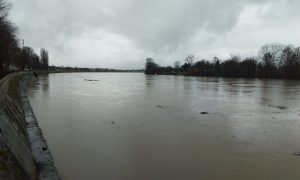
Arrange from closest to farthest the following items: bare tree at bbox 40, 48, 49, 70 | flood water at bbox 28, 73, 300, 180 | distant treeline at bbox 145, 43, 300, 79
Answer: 1. flood water at bbox 28, 73, 300, 180
2. distant treeline at bbox 145, 43, 300, 79
3. bare tree at bbox 40, 48, 49, 70

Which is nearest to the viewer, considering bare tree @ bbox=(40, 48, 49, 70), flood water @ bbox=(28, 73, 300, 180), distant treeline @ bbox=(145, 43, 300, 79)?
flood water @ bbox=(28, 73, 300, 180)

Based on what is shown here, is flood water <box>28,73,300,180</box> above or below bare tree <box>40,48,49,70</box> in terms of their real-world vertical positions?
below

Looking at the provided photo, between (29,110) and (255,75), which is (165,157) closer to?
(29,110)

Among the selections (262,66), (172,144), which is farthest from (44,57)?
(172,144)

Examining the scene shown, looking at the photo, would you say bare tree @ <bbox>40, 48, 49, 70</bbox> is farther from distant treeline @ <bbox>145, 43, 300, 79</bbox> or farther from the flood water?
the flood water

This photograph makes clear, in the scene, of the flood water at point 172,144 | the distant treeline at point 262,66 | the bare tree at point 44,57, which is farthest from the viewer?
the bare tree at point 44,57

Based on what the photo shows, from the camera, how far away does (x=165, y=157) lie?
10945mm

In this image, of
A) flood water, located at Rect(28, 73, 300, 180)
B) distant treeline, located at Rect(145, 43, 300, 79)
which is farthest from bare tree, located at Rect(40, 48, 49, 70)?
flood water, located at Rect(28, 73, 300, 180)

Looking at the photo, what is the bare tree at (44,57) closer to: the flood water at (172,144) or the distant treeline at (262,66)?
the distant treeline at (262,66)

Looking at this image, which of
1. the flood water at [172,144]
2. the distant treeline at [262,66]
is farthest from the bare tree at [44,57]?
the flood water at [172,144]

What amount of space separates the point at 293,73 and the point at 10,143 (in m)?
99.2

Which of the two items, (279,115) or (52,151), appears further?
(279,115)

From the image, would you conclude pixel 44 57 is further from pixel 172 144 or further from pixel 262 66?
A: pixel 172 144

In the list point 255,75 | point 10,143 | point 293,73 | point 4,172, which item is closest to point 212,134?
point 10,143
